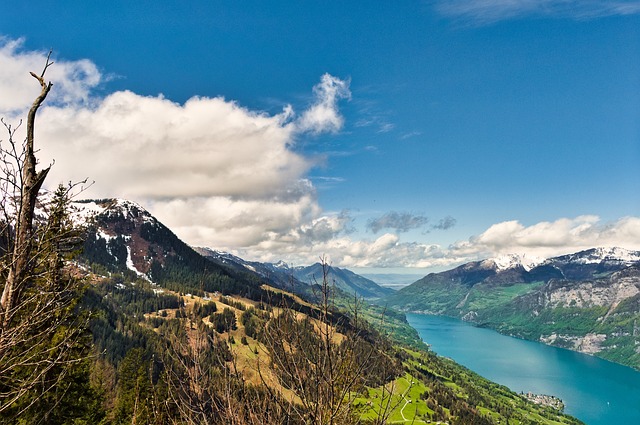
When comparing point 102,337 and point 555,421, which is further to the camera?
point 555,421

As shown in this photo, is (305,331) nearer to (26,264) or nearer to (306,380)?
(306,380)

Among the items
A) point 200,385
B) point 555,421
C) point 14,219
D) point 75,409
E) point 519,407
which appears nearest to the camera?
point 14,219

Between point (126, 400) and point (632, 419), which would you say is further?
point (632, 419)

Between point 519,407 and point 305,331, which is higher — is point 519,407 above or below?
below

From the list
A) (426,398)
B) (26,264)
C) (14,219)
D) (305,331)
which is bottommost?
(426,398)

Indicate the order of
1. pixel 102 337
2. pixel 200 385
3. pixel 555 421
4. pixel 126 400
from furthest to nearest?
pixel 555 421
pixel 102 337
pixel 126 400
pixel 200 385

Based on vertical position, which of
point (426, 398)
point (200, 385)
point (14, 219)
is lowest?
point (426, 398)

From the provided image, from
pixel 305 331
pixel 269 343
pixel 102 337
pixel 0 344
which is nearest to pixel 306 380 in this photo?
pixel 269 343

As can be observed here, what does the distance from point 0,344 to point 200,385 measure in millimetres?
3534

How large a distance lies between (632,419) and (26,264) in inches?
10464

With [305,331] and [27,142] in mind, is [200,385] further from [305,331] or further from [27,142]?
[27,142]

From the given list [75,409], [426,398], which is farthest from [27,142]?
[426,398]

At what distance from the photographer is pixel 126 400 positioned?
36.7 m

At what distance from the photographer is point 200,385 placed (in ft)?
25.5
